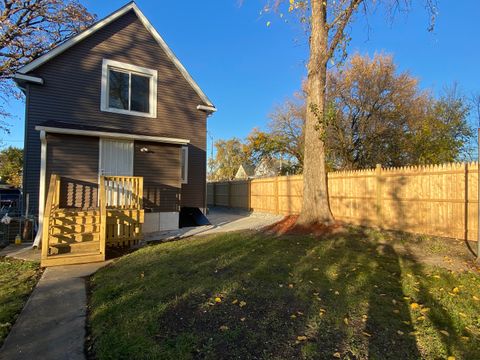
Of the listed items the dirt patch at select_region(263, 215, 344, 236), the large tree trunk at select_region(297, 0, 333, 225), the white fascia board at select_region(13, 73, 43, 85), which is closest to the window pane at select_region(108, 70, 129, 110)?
the white fascia board at select_region(13, 73, 43, 85)

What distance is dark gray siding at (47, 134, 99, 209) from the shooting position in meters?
9.23

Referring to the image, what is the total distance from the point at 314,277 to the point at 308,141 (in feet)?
19.5

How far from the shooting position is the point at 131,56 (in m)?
11.8

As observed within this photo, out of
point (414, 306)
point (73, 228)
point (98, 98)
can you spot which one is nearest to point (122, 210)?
point (73, 228)

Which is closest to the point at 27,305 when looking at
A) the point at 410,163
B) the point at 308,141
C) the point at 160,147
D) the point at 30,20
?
the point at 160,147

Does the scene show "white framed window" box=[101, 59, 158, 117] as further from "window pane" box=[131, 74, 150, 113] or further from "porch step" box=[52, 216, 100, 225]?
"porch step" box=[52, 216, 100, 225]

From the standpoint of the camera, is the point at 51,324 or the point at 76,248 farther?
the point at 76,248

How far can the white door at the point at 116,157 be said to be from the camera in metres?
10.0

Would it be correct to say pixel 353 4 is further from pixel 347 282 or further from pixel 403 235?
pixel 347 282

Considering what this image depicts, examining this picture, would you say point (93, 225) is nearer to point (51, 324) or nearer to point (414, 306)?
point (51, 324)

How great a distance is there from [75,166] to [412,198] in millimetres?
9905

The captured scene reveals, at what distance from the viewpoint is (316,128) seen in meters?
9.84

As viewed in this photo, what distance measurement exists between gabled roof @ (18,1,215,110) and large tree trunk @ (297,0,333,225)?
4.97 meters

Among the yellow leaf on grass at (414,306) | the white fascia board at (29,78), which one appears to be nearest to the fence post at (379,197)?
the yellow leaf on grass at (414,306)
